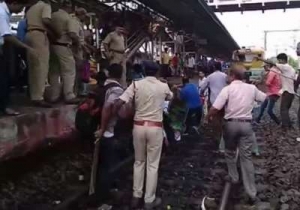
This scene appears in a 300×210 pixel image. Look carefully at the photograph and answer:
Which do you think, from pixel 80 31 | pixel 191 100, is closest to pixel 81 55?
pixel 80 31

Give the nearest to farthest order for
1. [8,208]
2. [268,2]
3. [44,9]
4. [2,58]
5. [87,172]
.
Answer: [8,208] < [2,58] < [44,9] < [87,172] < [268,2]

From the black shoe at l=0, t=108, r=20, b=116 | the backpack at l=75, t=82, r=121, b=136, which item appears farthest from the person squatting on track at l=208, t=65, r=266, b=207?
the black shoe at l=0, t=108, r=20, b=116

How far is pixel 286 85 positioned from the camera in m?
13.1

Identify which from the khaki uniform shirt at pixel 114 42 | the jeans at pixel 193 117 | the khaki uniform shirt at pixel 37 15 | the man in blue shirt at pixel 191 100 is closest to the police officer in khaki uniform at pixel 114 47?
the khaki uniform shirt at pixel 114 42

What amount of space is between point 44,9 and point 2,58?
1.21 meters

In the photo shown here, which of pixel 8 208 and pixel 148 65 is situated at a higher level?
pixel 148 65

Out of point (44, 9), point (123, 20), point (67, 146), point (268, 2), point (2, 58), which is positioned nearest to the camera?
point (2, 58)

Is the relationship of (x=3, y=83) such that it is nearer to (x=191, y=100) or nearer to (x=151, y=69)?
(x=151, y=69)

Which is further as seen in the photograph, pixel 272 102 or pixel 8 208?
pixel 272 102

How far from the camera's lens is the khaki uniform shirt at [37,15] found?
7.59 metres

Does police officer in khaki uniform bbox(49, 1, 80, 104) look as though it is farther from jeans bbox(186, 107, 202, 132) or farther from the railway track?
jeans bbox(186, 107, 202, 132)

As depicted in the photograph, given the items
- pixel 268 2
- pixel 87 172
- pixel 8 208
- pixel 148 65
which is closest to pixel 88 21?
pixel 87 172

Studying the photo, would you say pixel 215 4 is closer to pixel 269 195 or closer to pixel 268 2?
pixel 268 2

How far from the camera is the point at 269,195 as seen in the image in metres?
6.91
